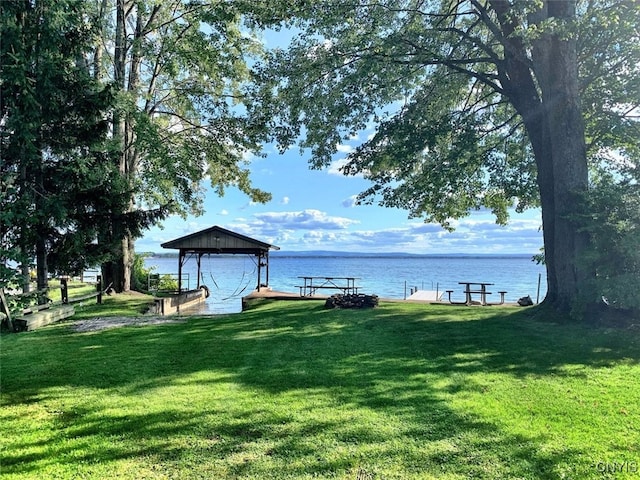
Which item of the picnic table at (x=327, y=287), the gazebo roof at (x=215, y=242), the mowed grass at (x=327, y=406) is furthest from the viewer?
the gazebo roof at (x=215, y=242)

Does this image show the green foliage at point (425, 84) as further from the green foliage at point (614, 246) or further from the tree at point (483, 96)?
the green foliage at point (614, 246)

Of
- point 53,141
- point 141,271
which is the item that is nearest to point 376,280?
point 141,271

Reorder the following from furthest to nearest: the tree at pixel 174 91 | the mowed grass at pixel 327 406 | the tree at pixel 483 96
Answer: the tree at pixel 174 91 < the tree at pixel 483 96 < the mowed grass at pixel 327 406

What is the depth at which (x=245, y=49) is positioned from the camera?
17.0 metres

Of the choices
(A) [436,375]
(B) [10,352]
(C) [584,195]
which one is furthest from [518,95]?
(B) [10,352]

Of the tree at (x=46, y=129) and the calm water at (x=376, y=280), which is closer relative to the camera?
the tree at (x=46, y=129)

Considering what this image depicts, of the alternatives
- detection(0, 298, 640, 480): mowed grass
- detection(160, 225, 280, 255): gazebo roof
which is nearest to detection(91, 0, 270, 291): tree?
detection(160, 225, 280, 255): gazebo roof

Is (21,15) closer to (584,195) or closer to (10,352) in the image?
(10,352)

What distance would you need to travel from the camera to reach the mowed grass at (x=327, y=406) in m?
3.27

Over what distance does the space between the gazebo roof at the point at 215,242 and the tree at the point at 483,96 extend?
345 inches

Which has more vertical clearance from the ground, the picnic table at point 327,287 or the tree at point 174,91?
the tree at point 174,91

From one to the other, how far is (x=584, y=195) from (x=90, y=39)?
10.7 metres

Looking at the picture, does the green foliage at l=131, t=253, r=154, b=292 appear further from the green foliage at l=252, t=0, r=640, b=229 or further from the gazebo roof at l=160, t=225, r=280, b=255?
the green foliage at l=252, t=0, r=640, b=229

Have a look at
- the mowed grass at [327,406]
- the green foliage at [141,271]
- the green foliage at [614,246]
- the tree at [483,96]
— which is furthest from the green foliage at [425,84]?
the green foliage at [141,271]
